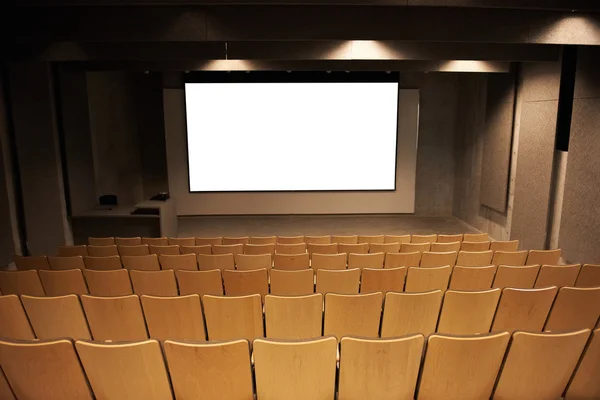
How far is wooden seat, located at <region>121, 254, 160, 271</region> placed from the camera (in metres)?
4.25

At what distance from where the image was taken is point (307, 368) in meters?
1.95

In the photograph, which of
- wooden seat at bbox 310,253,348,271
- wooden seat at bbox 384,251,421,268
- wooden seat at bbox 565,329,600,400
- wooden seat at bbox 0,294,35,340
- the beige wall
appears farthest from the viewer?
the beige wall

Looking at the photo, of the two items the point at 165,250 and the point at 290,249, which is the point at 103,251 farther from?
the point at 290,249

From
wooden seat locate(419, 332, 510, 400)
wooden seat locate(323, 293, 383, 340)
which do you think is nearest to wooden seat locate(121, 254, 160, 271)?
wooden seat locate(323, 293, 383, 340)

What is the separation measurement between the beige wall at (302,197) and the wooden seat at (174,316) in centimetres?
755

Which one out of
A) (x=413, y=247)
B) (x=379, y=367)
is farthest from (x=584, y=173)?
(x=379, y=367)

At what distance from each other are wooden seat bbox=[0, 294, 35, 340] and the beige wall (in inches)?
294

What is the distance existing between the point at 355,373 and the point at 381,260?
248 centimetres

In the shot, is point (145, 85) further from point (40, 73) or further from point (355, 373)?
point (355, 373)

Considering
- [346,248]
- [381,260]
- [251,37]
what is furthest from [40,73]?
[381,260]

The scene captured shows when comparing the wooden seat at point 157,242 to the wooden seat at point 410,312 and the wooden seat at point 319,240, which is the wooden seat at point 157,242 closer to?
the wooden seat at point 319,240

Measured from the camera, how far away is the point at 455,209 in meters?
10.7

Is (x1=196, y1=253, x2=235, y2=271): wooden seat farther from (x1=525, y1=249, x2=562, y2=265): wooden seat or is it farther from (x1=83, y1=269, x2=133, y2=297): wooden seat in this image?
(x1=525, y1=249, x2=562, y2=265): wooden seat

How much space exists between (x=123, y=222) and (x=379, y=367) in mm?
6572
